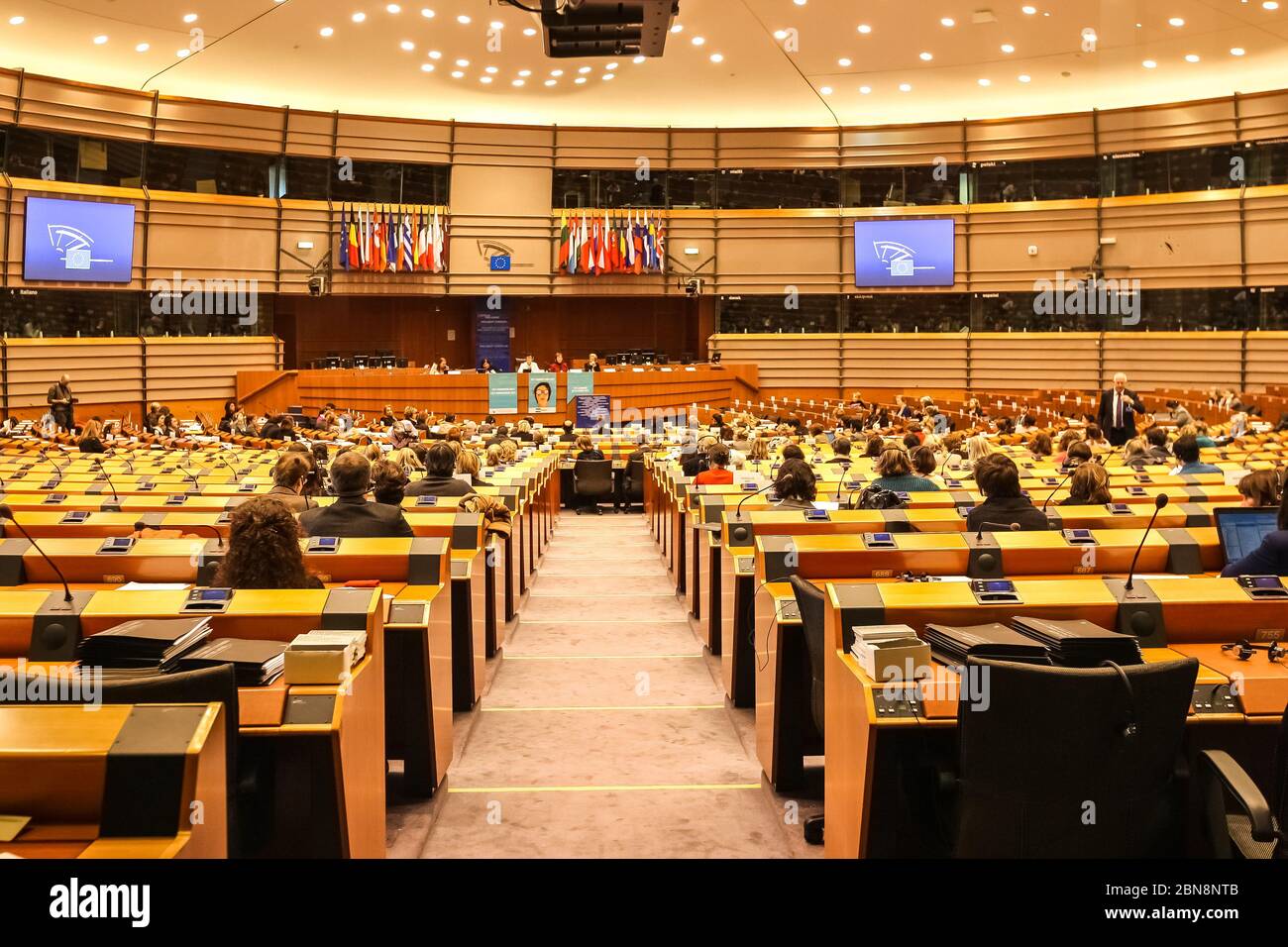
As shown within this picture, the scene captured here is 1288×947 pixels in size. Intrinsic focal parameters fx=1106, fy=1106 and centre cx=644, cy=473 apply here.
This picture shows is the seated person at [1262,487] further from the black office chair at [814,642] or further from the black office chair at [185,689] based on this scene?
the black office chair at [185,689]

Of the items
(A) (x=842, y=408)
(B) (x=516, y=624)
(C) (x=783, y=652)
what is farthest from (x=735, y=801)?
(A) (x=842, y=408)

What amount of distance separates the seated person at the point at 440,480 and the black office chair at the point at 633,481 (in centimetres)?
755

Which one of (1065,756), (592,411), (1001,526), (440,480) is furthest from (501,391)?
(1065,756)

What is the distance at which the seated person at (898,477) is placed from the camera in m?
7.17

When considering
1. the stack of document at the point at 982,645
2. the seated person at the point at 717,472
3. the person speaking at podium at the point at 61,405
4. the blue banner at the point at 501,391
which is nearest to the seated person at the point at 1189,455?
the seated person at the point at 717,472

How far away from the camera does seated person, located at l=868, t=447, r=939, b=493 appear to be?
23.5ft

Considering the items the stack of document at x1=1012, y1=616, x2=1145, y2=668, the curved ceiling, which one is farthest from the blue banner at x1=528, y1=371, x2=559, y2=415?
the stack of document at x1=1012, y1=616, x2=1145, y2=668

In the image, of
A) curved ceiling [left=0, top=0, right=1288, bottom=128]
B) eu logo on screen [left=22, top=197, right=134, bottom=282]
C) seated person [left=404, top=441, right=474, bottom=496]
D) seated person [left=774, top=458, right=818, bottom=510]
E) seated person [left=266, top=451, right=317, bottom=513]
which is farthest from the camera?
eu logo on screen [left=22, top=197, right=134, bottom=282]

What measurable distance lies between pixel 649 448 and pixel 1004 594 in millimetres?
11408

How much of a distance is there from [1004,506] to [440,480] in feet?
12.3

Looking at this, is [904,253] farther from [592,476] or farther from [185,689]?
[185,689]

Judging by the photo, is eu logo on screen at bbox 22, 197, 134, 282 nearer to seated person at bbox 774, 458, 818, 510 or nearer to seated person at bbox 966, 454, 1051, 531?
seated person at bbox 774, 458, 818, 510

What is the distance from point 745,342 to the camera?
1000 inches

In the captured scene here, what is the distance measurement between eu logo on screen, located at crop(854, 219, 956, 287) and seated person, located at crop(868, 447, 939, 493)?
18.5 meters
